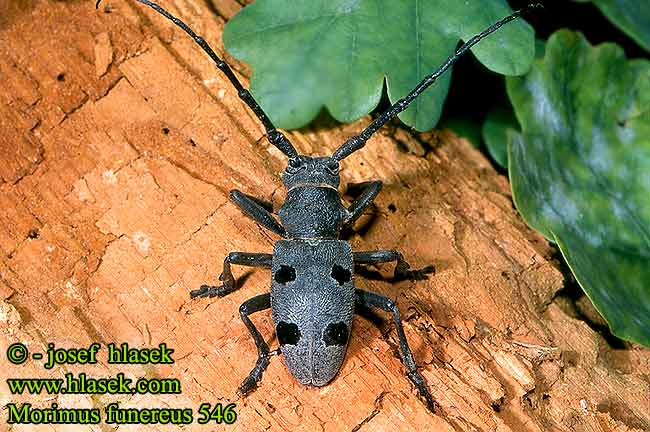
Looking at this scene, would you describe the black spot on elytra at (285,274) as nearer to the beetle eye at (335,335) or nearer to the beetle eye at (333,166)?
the beetle eye at (335,335)

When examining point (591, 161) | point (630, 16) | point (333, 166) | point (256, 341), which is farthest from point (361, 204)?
point (630, 16)

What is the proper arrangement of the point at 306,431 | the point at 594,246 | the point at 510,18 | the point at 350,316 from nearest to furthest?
the point at 306,431, the point at 350,316, the point at 510,18, the point at 594,246

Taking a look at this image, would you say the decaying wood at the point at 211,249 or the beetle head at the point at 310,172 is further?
the beetle head at the point at 310,172

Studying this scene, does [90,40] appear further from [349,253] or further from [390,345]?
[390,345]

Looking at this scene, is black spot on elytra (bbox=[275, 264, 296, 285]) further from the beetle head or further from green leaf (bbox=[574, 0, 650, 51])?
green leaf (bbox=[574, 0, 650, 51])

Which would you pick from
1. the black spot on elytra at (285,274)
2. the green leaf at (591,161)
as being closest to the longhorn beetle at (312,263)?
the black spot on elytra at (285,274)

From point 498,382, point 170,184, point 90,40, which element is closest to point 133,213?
point 170,184

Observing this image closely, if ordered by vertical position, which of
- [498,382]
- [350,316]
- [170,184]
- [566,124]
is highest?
[170,184]

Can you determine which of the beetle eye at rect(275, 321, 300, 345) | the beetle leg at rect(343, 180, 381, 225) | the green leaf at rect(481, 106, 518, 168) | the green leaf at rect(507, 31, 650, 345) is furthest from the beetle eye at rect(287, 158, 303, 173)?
the green leaf at rect(481, 106, 518, 168)
